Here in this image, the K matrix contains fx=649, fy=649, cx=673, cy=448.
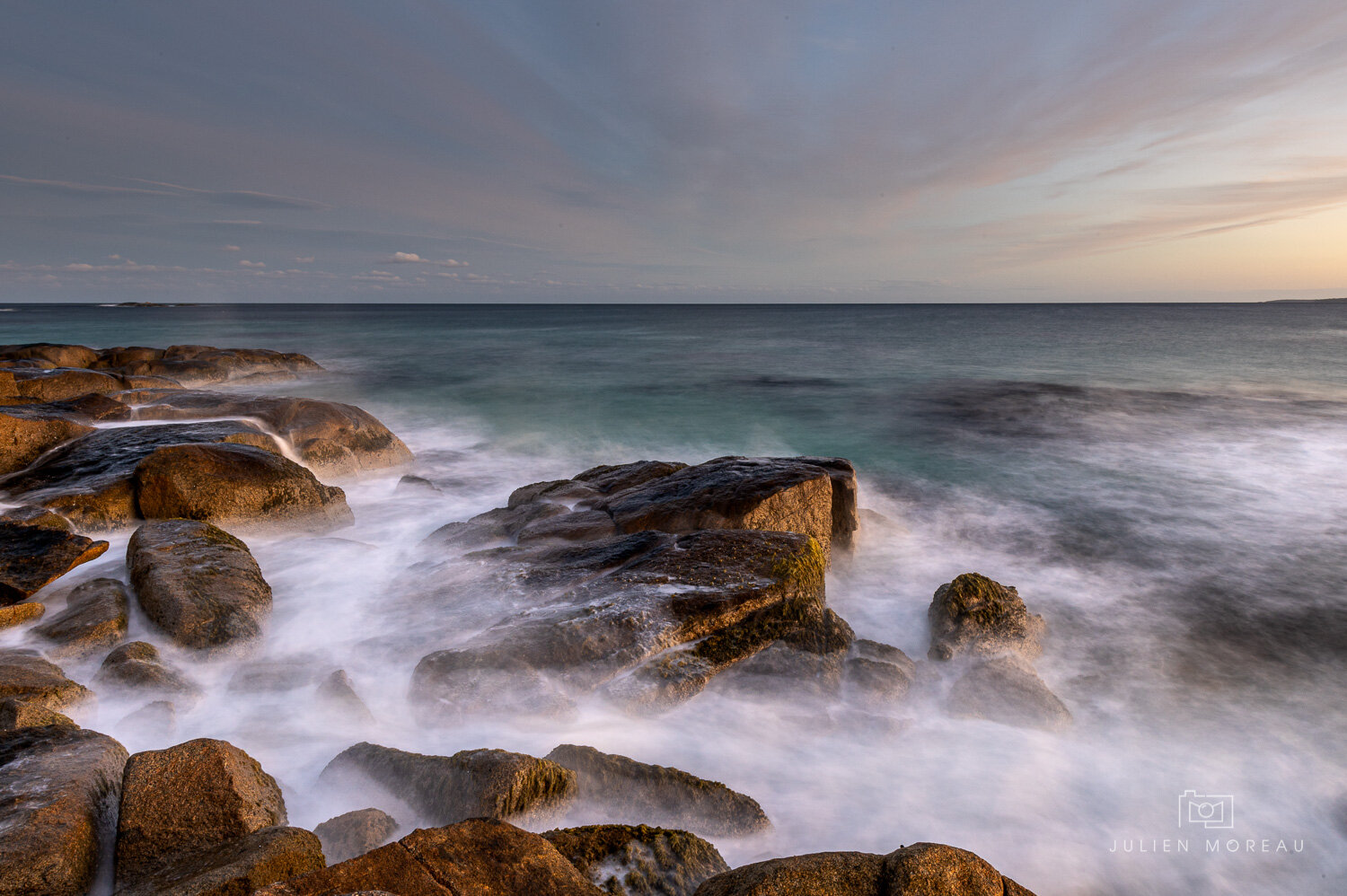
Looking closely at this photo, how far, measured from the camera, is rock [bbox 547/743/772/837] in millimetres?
3621

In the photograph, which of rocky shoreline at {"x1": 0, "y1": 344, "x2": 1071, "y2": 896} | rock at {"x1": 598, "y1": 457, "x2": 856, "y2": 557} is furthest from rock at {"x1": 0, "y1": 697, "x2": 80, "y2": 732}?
rock at {"x1": 598, "y1": 457, "x2": 856, "y2": 557}

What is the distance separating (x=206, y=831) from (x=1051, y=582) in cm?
830

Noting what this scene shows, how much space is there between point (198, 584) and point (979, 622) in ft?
22.5

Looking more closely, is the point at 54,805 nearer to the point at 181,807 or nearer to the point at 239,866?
the point at 181,807

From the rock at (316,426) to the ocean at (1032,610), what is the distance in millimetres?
564

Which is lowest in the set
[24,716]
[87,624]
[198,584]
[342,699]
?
[342,699]

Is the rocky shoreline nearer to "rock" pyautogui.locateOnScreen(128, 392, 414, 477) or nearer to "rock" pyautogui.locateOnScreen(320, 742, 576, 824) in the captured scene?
"rock" pyautogui.locateOnScreen(320, 742, 576, 824)

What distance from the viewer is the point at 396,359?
34.2m

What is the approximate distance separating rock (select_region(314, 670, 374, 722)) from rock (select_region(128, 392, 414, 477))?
6.65 meters

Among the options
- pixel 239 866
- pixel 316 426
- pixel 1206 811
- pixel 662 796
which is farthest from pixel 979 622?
pixel 316 426

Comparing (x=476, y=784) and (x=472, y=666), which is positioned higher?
(x=476, y=784)

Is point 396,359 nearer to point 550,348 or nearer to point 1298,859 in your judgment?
point 550,348

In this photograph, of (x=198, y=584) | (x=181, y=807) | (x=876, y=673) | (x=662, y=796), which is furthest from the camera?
(x=198, y=584)

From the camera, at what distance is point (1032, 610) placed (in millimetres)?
7121
